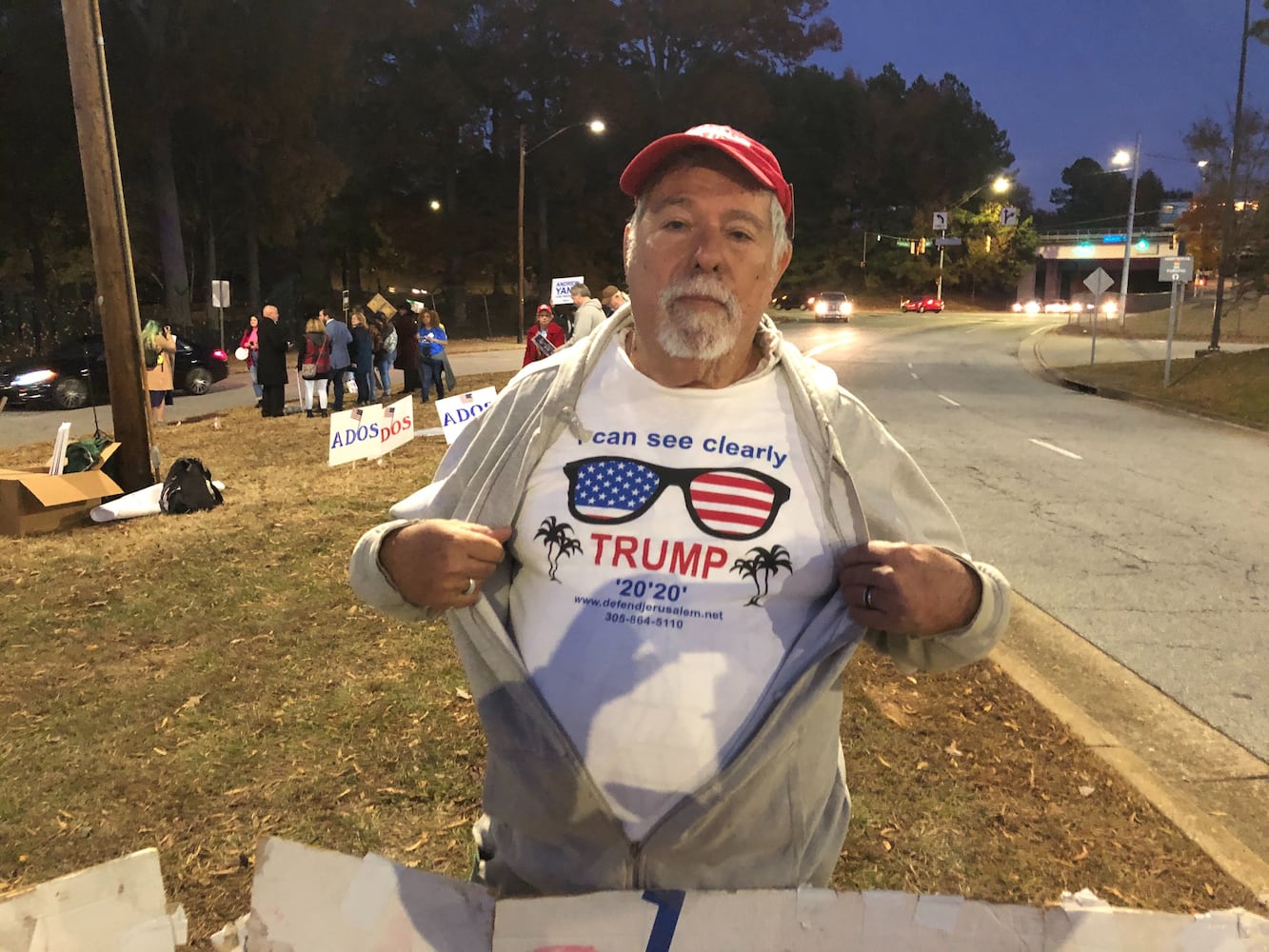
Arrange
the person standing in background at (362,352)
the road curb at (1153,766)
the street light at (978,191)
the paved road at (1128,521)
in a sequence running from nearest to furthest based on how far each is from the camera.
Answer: the road curb at (1153,766) → the paved road at (1128,521) → the person standing in background at (362,352) → the street light at (978,191)

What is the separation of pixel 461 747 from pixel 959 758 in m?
2.11

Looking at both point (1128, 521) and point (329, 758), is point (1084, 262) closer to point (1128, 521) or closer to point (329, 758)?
point (1128, 521)

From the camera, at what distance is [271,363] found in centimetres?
1416

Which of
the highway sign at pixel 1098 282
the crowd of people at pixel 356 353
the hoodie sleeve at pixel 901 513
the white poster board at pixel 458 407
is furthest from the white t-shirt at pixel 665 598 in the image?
the highway sign at pixel 1098 282

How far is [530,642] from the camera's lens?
164 centimetres

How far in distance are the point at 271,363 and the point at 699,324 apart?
13.9 m

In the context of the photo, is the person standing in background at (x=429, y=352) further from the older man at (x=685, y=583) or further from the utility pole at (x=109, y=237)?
the older man at (x=685, y=583)

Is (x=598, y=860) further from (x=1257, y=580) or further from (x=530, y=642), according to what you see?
(x=1257, y=580)

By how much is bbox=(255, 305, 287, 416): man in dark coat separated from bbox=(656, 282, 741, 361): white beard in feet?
43.3

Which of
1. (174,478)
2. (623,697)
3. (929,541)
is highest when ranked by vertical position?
(929,541)

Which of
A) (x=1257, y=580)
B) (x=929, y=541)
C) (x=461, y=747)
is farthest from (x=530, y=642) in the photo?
(x=1257, y=580)

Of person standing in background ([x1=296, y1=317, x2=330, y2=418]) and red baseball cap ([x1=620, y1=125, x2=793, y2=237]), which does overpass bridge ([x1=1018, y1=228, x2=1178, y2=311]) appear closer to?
person standing in background ([x1=296, y1=317, x2=330, y2=418])

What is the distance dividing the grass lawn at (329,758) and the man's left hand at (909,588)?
182 cm

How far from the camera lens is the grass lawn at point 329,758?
3.02 metres
